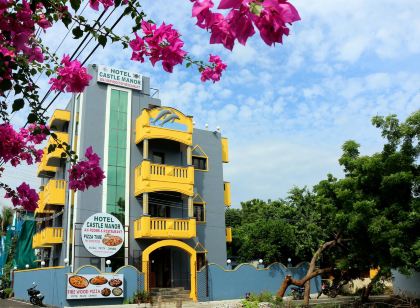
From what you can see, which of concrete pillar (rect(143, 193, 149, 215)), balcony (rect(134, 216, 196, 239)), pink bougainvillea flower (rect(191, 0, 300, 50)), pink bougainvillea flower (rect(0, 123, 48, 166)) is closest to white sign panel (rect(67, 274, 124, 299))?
balcony (rect(134, 216, 196, 239))

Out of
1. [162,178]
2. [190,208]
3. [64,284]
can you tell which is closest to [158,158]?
[162,178]

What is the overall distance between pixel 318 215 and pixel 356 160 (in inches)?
398

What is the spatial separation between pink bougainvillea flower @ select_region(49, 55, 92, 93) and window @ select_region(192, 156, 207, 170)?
21775 millimetres

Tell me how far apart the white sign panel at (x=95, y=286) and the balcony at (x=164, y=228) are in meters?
2.66

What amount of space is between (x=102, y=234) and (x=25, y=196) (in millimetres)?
15471

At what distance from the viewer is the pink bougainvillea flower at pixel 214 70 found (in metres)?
4.10

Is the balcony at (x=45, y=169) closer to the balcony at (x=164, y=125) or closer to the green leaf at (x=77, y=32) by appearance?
the balcony at (x=164, y=125)

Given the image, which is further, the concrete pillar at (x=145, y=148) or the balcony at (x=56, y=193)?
the balcony at (x=56, y=193)

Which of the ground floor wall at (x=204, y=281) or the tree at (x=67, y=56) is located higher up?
the tree at (x=67, y=56)

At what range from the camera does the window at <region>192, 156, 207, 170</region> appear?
85.2ft

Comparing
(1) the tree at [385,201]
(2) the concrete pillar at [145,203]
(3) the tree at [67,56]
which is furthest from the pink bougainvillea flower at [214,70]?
(2) the concrete pillar at [145,203]

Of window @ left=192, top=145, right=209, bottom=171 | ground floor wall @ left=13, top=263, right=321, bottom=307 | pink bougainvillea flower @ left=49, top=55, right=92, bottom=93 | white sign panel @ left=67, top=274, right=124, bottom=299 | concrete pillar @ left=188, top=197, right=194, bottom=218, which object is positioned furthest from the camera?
window @ left=192, top=145, right=209, bottom=171

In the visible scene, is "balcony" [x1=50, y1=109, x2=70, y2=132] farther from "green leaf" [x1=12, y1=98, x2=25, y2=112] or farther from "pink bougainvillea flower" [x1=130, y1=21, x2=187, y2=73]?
"pink bougainvillea flower" [x1=130, y1=21, x2=187, y2=73]

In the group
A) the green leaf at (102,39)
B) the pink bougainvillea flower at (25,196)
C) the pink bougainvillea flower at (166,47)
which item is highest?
the green leaf at (102,39)
